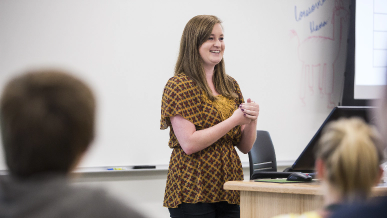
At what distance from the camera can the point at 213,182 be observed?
1.80m

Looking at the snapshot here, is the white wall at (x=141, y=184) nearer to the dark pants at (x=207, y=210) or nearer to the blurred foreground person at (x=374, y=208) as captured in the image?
the dark pants at (x=207, y=210)

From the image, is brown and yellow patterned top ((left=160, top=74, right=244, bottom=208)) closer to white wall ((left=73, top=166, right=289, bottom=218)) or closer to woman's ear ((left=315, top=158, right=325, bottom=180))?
woman's ear ((left=315, top=158, right=325, bottom=180))

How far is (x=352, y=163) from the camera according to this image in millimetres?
844

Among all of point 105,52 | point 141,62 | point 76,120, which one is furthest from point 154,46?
point 76,120

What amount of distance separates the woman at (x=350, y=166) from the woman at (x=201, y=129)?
876 millimetres

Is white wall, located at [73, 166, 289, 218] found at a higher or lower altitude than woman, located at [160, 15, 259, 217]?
lower

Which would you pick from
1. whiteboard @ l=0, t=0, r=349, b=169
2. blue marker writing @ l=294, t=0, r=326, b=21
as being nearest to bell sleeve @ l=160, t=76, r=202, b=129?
whiteboard @ l=0, t=0, r=349, b=169

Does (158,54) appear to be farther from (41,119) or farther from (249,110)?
(41,119)

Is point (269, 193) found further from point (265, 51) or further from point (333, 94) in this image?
point (333, 94)

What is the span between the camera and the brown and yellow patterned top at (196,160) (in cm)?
179

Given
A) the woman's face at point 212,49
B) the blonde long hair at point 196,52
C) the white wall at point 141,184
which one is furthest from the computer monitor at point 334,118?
the white wall at point 141,184

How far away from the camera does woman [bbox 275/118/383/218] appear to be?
840 millimetres

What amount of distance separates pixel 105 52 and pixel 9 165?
229cm

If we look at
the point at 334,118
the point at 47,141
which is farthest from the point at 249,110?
the point at 47,141
